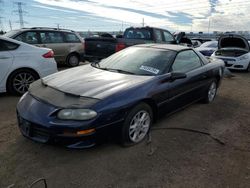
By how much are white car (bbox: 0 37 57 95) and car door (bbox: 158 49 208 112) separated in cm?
323

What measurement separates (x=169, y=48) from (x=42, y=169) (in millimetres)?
2899

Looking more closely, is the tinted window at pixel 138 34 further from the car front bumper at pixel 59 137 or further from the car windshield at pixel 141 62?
the car front bumper at pixel 59 137

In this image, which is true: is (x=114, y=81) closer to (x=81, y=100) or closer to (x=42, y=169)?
(x=81, y=100)

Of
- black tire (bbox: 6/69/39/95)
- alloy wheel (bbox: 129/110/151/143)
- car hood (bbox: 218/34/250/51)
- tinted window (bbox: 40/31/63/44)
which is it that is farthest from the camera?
car hood (bbox: 218/34/250/51)

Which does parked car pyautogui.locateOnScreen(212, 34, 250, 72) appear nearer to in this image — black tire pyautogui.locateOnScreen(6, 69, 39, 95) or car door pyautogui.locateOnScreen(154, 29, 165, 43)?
car door pyautogui.locateOnScreen(154, 29, 165, 43)

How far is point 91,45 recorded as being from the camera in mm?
8430

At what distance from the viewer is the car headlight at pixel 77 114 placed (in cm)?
279

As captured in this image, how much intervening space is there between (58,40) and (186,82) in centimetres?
643

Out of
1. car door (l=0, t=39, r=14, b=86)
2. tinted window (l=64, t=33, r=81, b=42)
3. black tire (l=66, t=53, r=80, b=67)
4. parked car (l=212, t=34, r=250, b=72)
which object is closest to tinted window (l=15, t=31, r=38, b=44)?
tinted window (l=64, t=33, r=81, b=42)

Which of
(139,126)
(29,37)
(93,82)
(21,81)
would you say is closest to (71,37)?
(29,37)

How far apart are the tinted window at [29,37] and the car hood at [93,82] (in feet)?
16.3

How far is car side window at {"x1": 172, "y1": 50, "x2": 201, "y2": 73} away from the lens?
13.6ft

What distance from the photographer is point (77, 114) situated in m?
2.79

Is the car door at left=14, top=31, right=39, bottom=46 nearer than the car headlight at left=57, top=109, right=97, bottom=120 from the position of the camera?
No
